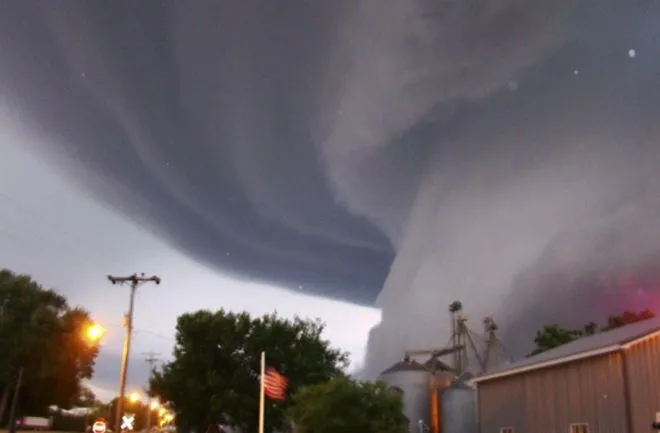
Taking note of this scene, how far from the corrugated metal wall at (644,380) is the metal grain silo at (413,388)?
140 ft

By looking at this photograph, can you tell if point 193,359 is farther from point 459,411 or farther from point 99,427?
point 99,427

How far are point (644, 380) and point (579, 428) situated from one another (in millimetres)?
4174

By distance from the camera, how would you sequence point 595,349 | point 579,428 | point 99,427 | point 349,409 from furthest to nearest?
1. point 349,409
2. point 99,427
3. point 579,428
4. point 595,349

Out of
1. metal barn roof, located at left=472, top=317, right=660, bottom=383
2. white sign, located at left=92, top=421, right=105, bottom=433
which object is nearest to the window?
metal barn roof, located at left=472, top=317, right=660, bottom=383

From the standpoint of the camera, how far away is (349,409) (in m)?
46.1

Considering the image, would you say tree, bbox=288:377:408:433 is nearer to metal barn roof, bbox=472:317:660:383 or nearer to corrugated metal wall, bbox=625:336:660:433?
metal barn roof, bbox=472:317:660:383

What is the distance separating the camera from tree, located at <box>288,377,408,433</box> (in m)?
45.6

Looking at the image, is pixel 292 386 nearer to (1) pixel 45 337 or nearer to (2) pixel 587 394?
(1) pixel 45 337

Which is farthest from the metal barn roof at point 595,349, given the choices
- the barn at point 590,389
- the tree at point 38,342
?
the tree at point 38,342

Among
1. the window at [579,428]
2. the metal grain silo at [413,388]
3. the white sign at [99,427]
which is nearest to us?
the window at [579,428]

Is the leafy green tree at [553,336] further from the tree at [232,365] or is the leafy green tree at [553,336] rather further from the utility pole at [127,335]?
the utility pole at [127,335]

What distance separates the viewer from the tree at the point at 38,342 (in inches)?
2985

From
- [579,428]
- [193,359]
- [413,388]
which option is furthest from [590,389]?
[193,359]

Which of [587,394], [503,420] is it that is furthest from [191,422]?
[587,394]
